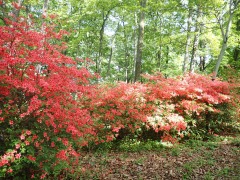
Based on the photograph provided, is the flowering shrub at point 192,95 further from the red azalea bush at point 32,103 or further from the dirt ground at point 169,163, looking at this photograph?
the red azalea bush at point 32,103

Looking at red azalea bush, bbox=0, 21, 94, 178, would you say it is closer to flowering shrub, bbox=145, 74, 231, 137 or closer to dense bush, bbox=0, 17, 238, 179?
dense bush, bbox=0, 17, 238, 179

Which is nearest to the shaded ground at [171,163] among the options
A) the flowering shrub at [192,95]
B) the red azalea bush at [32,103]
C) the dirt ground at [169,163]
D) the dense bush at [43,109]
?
the dirt ground at [169,163]

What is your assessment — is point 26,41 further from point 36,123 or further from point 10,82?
point 36,123

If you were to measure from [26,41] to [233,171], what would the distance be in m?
5.68

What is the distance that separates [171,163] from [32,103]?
165 inches

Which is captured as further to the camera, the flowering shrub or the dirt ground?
the flowering shrub

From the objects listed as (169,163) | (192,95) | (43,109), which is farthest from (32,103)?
(192,95)

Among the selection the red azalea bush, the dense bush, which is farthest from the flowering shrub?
the red azalea bush

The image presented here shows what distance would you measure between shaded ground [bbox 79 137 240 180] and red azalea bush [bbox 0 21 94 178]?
145 centimetres

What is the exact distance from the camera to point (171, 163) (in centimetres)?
584

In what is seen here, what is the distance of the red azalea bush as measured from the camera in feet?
12.6

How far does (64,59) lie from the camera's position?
465 cm

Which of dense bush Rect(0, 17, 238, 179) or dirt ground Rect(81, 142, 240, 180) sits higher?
dense bush Rect(0, 17, 238, 179)

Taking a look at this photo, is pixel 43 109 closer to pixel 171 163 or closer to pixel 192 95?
pixel 171 163
